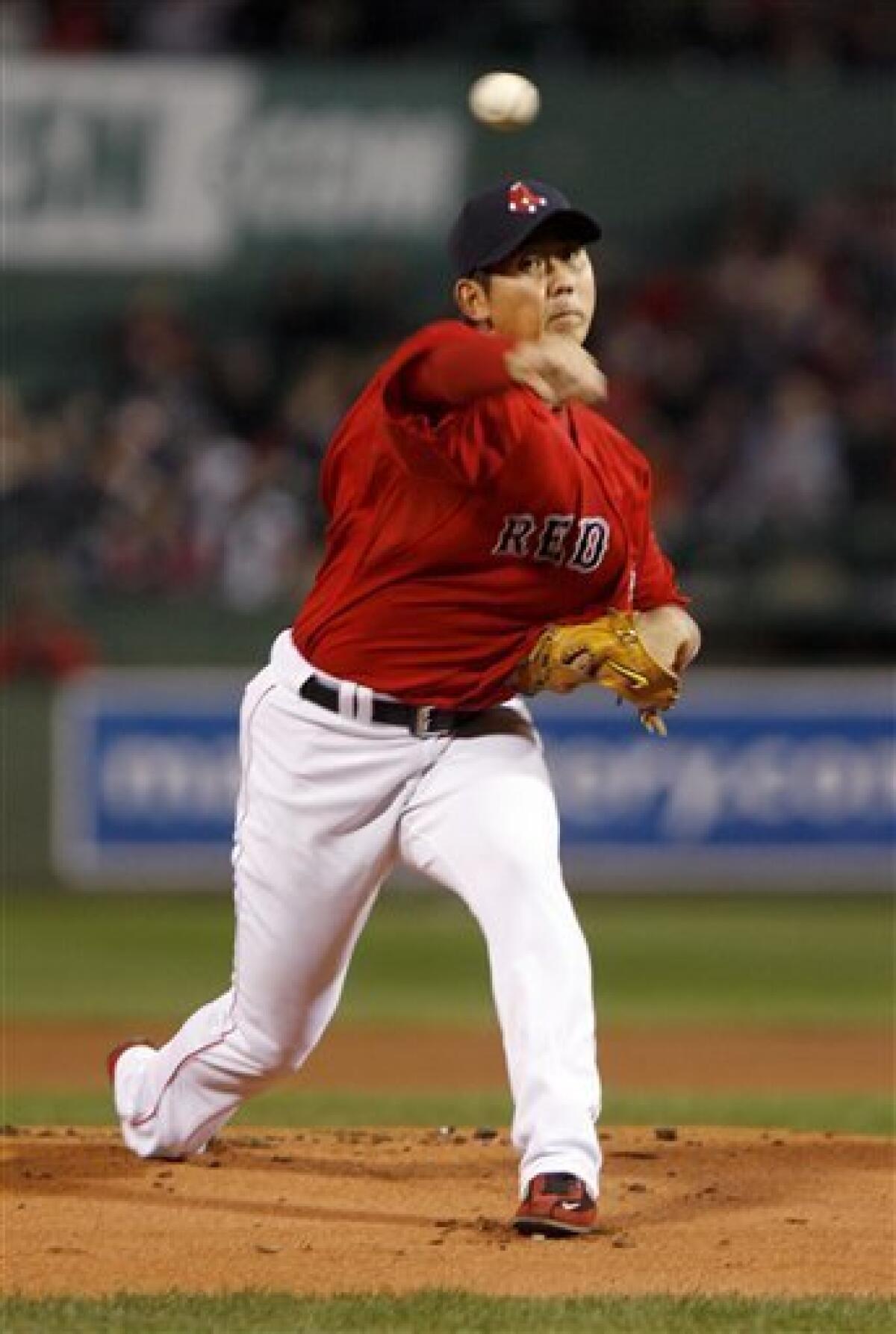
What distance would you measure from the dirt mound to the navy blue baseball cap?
1.75m

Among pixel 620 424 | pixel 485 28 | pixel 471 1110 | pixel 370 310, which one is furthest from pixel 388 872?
pixel 485 28

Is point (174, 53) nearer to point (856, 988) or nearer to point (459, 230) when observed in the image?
point (856, 988)

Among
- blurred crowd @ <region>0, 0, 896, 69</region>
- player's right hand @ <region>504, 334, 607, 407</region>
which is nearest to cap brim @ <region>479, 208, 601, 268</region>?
player's right hand @ <region>504, 334, 607, 407</region>

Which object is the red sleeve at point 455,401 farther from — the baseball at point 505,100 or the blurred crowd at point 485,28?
the blurred crowd at point 485,28

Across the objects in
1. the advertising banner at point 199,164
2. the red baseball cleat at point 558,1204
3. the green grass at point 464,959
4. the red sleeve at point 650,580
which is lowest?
the green grass at point 464,959

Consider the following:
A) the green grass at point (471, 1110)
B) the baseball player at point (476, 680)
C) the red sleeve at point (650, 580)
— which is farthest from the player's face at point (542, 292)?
the green grass at point (471, 1110)

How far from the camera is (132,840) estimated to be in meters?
13.4

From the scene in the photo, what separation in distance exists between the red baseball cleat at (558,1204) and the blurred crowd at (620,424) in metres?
9.41

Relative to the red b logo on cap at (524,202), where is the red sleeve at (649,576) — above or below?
below

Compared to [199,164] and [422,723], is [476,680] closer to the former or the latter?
[422,723]

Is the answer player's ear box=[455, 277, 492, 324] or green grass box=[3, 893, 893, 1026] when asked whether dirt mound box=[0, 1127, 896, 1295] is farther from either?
green grass box=[3, 893, 893, 1026]

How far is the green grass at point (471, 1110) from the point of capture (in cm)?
709

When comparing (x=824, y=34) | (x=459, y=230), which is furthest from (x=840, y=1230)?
(x=824, y=34)

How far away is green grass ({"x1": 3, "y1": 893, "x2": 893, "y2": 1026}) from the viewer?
10.4m
